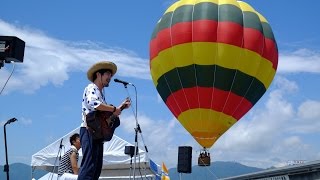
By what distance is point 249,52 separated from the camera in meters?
21.9

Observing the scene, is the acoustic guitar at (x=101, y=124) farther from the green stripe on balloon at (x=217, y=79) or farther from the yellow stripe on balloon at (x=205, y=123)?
the yellow stripe on balloon at (x=205, y=123)

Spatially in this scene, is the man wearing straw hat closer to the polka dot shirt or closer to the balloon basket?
the polka dot shirt

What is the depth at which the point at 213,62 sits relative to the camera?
21812mm

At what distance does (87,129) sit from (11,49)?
1.19 m

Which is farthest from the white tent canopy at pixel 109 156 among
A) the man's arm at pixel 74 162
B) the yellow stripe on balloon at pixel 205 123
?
the yellow stripe on balloon at pixel 205 123

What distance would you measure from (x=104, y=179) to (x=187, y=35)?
28.3 feet

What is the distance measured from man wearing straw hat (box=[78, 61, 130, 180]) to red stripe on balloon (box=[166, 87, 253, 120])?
54.3ft

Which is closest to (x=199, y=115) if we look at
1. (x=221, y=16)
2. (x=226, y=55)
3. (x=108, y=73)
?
(x=226, y=55)

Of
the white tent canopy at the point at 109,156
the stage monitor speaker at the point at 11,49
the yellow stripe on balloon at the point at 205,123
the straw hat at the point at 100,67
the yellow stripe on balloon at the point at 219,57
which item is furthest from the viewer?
the yellow stripe on balloon at the point at 205,123

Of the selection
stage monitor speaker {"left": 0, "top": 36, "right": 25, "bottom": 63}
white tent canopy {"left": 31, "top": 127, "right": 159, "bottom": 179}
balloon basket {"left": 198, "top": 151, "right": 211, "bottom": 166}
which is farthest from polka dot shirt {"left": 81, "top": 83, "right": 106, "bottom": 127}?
balloon basket {"left": 198, "top": 151, "right": 211, "bottom": 166}

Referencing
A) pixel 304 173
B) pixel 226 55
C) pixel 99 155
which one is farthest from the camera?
pixel 226 55

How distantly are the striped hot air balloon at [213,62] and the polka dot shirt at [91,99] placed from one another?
16506mm

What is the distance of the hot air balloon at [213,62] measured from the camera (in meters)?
21.8

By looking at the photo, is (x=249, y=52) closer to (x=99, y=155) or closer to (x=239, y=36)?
(x=239, y=36)
